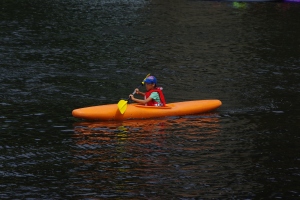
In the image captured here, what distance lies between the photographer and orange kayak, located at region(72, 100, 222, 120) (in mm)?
17469

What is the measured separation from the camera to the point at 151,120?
1806 centimetres

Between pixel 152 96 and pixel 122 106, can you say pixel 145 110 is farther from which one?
pixel 122 106

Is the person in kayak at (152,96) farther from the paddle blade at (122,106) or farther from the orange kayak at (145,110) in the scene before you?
the paddle blade at (122,106)

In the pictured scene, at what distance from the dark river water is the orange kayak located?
24cm

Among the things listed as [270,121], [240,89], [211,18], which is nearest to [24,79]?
[240,89]

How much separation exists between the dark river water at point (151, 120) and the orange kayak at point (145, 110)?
0.79 ft

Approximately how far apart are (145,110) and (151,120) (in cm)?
35

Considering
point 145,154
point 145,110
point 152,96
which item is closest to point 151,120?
point 145,110

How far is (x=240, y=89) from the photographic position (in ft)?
73.3

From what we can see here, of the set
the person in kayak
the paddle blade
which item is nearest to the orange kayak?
the paddle blade

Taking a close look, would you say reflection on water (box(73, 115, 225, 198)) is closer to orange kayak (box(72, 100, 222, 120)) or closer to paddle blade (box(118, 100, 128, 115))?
orange kayak (box(72, 100, 222, 120))

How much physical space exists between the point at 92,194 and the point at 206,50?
18.6 m

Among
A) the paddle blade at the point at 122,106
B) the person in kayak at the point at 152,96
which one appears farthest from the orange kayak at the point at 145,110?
the person in kayak at the point at 152,96

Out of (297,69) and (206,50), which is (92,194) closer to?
(297,69)
